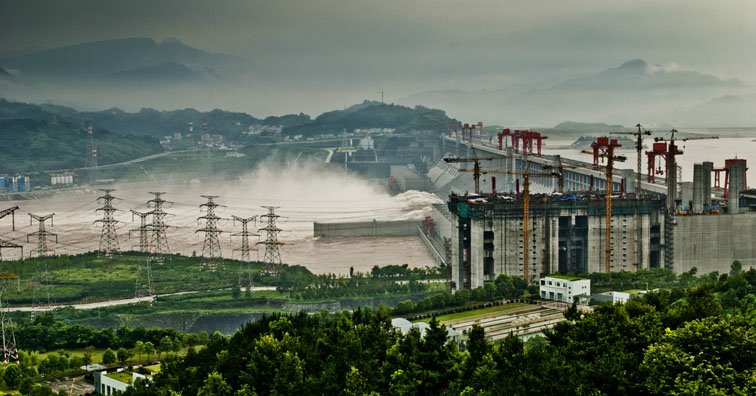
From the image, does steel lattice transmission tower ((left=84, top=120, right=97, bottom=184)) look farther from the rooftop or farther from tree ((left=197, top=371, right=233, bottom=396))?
tree ((left=197, top=371, right=233, bottom=396))

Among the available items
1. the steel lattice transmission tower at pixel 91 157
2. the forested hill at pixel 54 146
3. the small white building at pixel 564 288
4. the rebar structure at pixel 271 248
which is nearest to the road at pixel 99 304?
the rebar structure at pixel 271 248

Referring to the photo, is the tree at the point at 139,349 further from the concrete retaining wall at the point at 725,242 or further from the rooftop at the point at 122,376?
the concrete retaining wall at the point at 725,242

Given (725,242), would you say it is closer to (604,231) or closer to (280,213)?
(604,231)

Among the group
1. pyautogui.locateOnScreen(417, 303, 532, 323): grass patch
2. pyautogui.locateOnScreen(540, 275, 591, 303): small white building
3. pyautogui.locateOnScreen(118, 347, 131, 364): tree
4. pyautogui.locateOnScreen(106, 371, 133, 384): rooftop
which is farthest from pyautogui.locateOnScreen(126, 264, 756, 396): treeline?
pyautogui.locateOnScreen(540, 275, 591, 303): small white building

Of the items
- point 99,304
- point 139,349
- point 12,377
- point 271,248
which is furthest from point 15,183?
point 12,377

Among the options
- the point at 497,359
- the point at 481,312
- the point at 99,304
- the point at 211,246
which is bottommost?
the point at 99,304
